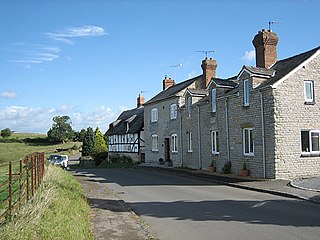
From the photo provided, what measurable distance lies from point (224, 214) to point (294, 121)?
33.7ft

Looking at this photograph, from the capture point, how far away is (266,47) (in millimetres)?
23344

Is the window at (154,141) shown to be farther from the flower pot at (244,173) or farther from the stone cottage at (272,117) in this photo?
the flower pot at (244,173)

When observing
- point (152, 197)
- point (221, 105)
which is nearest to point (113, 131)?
point (221, 105)

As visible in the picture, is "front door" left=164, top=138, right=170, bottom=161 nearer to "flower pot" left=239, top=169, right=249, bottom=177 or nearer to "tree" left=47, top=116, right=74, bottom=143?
"flower pot" left=239, top=169, right=249, bottom=177

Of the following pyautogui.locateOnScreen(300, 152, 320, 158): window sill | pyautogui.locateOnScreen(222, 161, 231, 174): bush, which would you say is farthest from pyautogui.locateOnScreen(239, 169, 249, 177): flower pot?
pyautogui.locateOnScreen(300, 152, 320, 158): window sill

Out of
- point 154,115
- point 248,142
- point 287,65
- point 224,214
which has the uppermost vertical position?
point 287,65

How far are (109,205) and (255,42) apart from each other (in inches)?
657

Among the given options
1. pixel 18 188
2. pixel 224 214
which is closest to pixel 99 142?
pixel 18 188

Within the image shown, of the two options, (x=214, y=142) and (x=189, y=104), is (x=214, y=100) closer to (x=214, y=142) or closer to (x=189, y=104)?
(x=214, y=142)

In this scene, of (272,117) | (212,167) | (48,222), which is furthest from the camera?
(212,167)

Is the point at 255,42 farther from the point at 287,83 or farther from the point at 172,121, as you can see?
the point at 172,121

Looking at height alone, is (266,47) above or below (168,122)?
above

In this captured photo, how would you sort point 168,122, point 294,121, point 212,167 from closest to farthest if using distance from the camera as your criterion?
point 294,121, point 212,167, point 168,122

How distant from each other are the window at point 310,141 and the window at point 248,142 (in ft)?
9.04
